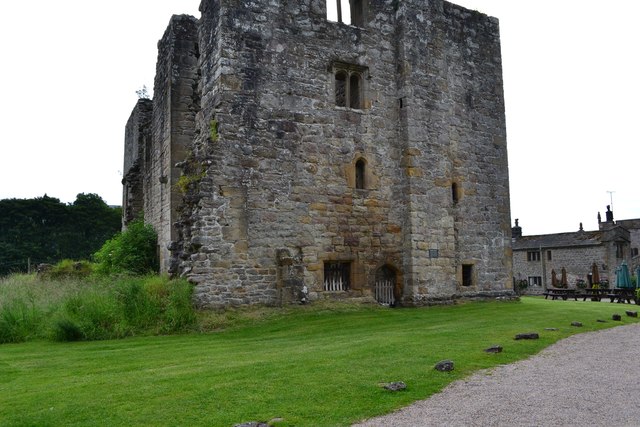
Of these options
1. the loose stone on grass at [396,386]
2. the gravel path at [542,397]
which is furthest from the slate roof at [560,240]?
the loose stone on grass at [396,386]

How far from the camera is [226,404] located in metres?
6.02

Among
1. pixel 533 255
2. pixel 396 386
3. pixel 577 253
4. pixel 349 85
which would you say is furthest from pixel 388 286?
pixel 533 255

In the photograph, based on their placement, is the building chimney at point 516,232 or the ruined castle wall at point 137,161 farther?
the building chimney at point 516,232

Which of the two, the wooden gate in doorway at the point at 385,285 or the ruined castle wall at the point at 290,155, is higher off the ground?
the ruined castle wall at the point at 290,155

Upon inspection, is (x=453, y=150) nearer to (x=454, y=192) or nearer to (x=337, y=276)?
(x=454, y=192)

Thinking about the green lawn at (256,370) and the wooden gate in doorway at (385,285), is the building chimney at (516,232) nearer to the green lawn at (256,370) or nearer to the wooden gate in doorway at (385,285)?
the wooden gate in doorway at (385,285)

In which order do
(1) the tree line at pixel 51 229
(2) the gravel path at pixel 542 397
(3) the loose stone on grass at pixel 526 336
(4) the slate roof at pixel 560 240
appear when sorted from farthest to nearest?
(4) the slate roof at pixel 560 240
(1) the tree line at pixel 51 229
(3) the loose stone on grass at pixel 526 336
(2) the gravel path at pixel 542 397

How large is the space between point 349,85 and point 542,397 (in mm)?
11199

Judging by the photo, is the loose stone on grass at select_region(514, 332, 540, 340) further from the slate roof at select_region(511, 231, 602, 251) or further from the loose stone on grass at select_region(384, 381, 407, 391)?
the slate roof at select_region(511, 231, 602, 251)

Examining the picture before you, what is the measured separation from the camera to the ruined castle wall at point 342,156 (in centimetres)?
1374

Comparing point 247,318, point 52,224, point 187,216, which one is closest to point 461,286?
point 247,318

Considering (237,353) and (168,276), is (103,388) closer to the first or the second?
(237,353)

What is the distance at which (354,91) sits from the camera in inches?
642

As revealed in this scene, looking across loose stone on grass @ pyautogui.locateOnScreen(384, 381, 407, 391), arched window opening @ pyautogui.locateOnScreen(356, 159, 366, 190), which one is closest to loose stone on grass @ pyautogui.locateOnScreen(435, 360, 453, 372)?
loose stone on grass @ pyautogui.locateOnScreen(384, 381, 407, 391)
